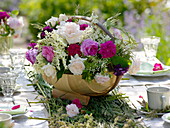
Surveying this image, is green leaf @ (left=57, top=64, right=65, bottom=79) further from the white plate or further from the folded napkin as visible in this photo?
the white plate

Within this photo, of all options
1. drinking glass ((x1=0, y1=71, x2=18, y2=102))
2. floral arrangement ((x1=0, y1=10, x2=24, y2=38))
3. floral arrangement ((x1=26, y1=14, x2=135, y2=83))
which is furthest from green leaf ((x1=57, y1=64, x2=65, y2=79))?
floral arrangement ((x1=0, y1=10, x2=24, y2=38))

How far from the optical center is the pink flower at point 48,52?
2080mm

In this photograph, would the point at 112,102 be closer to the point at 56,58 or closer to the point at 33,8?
the point at 56,58

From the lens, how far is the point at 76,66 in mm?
2012

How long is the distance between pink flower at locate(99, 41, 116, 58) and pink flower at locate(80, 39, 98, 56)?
3cm

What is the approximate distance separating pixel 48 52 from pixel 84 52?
187 mm

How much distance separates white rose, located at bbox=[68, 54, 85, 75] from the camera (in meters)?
2.01

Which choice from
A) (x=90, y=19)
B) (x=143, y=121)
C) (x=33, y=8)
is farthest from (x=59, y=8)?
(x=143, y=121)

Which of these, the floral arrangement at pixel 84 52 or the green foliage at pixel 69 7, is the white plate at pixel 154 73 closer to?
the floral arrangement at pixel 84 52

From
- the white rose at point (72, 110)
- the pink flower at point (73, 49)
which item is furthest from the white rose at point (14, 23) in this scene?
the white rose at point (72, 110)

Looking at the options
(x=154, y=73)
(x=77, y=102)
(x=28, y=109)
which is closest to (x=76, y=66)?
(x=77, y=102)

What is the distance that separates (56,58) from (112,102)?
0.39 metres

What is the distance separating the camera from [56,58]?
207 cm

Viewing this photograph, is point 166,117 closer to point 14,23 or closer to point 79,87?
point 79,87
